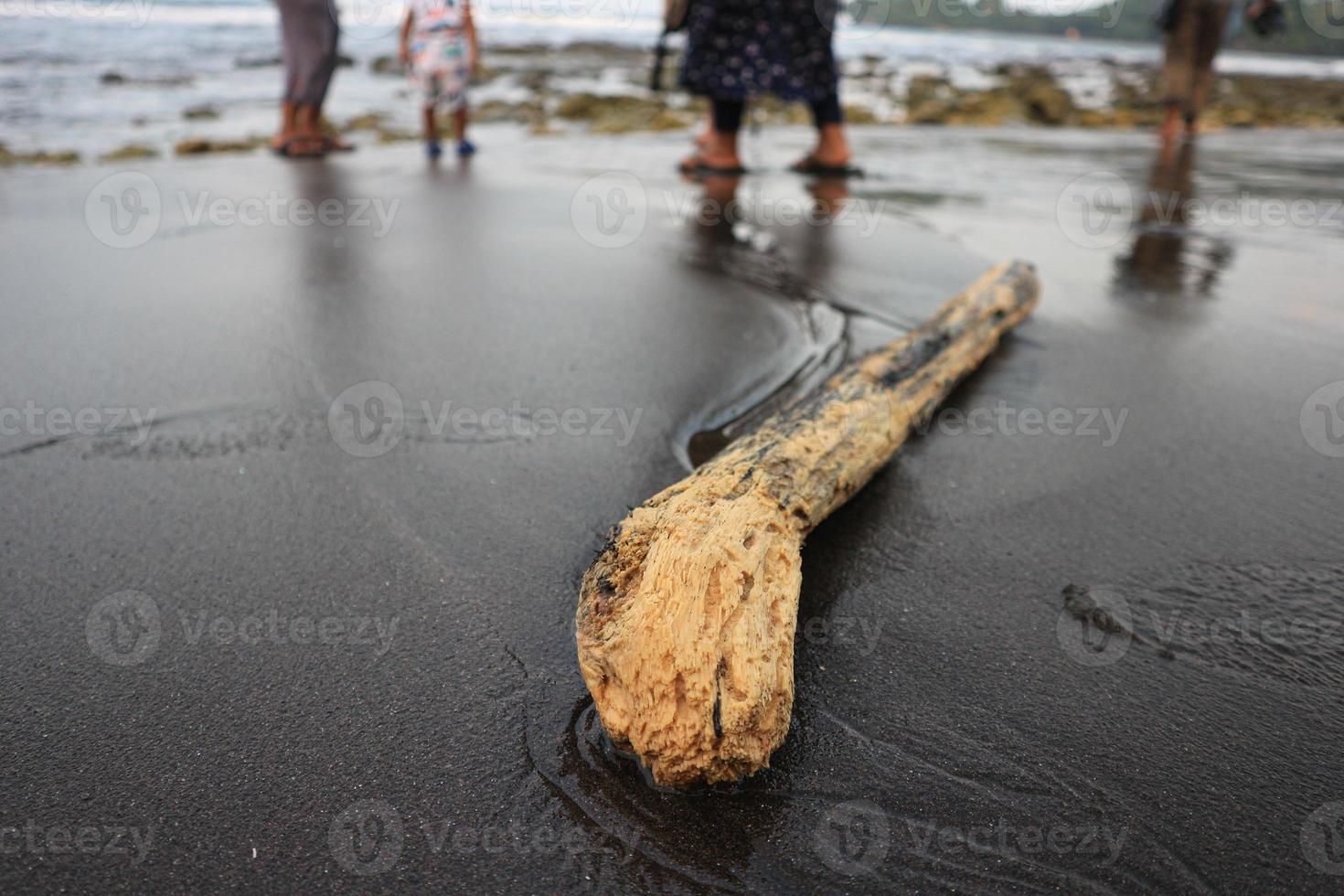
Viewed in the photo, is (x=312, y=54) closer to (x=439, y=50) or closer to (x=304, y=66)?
(x=304, y=66)

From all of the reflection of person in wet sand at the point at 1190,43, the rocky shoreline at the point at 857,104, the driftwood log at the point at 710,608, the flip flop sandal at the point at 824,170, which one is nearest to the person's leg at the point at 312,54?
the rocky shoreline at the point at 857,104

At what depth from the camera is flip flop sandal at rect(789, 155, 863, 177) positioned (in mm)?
7109

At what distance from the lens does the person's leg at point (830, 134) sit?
22.1ft

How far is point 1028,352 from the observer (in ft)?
11.1

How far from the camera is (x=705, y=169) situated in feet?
22.9

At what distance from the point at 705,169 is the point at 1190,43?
6024 mm

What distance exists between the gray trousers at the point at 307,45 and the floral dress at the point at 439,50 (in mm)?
680

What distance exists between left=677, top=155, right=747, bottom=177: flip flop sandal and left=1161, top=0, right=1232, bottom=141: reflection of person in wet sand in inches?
222

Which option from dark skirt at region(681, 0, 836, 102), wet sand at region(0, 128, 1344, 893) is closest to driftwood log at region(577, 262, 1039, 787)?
wet sand at region(0, 128, 1344, 893)

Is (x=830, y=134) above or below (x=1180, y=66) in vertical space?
below

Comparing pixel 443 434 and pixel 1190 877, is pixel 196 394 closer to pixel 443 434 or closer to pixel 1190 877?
pixel 443 434

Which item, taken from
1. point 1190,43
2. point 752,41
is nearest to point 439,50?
point 752,41

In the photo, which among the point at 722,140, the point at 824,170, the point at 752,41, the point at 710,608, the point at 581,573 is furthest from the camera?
the point at 824,170

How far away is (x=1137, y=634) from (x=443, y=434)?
1813 mm
